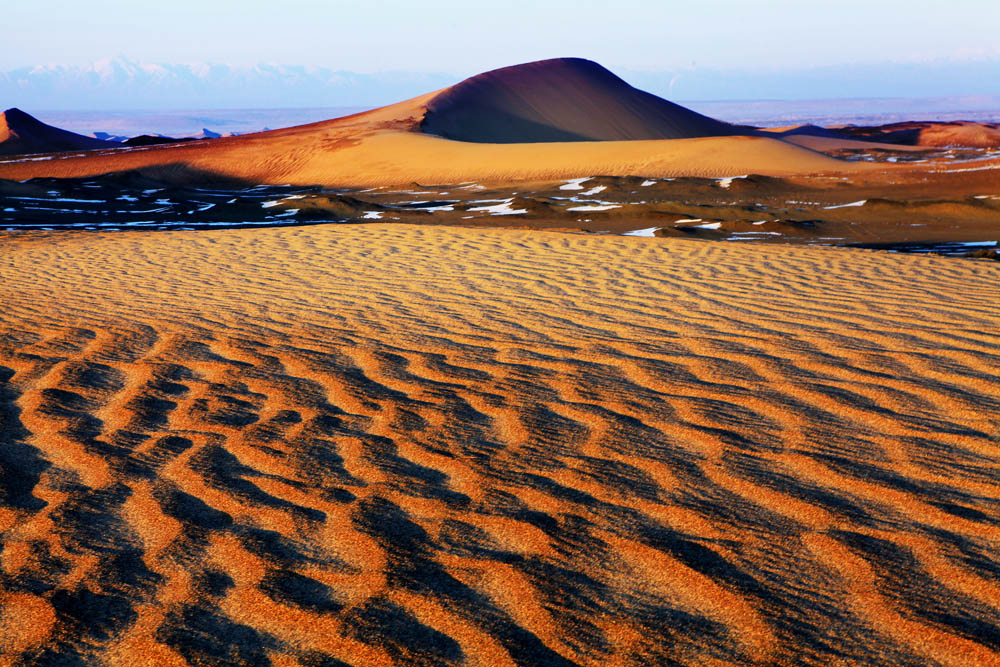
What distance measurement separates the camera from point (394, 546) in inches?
100

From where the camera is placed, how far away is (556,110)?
55938 mm

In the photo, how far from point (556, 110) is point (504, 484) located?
55264 millimetres

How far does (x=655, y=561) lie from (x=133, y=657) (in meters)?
1.40

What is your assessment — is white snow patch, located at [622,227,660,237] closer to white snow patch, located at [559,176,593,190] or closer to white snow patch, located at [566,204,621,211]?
white snow patch, located at [566,204,621,211]

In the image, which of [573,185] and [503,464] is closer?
[503,464]

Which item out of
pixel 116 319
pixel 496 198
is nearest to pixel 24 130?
pixel 496 198

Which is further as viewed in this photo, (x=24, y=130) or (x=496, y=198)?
(x=24, y=130)

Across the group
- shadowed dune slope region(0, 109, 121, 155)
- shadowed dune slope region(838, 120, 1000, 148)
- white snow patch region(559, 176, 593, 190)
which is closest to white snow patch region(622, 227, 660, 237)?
white snow patch region(559, 176, 593, 190)

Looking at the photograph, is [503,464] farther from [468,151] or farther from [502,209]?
[468,151]

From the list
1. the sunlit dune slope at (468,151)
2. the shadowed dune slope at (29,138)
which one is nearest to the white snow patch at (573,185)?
the sunlit dune slope at (468,151)

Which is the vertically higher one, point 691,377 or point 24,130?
point 24,130

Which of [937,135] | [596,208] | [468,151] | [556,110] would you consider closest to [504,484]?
[596,208]

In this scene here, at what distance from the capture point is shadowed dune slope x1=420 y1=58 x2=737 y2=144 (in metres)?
50.5

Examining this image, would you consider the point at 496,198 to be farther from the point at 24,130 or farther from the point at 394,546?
the point at 24,130
